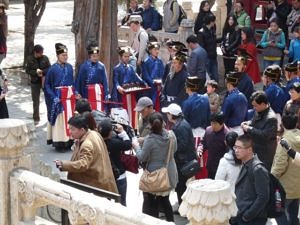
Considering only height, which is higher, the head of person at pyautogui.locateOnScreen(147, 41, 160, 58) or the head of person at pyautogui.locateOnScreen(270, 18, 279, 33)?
the head of person at pyautogui.locateOnScreen(270, 18, 279, 33)

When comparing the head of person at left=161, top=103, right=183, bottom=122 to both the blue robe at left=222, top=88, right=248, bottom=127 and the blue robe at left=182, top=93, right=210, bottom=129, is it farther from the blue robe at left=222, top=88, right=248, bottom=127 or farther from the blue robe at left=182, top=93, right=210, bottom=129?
the blue robe at left=222, top=88, right=248, bottom=127

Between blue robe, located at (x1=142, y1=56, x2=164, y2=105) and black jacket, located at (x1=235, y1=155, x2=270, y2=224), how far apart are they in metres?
6.27

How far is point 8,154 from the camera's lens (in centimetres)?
540

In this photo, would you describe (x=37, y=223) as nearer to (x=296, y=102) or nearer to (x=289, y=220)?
(x=289, y=220)

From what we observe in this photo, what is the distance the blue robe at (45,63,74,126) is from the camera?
39.5 ft

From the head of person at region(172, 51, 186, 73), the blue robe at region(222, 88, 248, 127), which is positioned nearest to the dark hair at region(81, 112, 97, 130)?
the blue robe at region(222, 88, 248, 127)

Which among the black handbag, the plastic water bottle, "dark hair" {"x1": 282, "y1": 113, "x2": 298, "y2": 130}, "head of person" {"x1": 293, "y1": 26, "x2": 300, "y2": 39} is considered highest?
"head of person" {"x1": 293, "y1": 26, "x2": 300, "y2": 39}

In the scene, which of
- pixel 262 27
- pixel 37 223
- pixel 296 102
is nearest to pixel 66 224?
pixel 37 223

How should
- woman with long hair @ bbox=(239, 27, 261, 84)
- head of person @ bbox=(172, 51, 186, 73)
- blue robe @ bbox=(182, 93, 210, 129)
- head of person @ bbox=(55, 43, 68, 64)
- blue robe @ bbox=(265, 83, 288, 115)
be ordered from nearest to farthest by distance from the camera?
blue robe @ bbox=(182, 93, 210, 129) → blue robe @ bbox=(265, 83, 288, 115) → head of person @ bbox=(172, 51, 186, 73) → head of person @ bbox=(55, 43, 68, 64) → woman with long hair @ bbox=(239, 27, 261, 84)

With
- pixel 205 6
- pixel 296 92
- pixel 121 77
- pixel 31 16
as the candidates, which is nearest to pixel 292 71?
pixel 296 92

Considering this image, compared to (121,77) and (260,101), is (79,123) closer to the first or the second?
(260,101)

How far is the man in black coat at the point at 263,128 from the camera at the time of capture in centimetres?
891

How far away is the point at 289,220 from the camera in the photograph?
8.23m

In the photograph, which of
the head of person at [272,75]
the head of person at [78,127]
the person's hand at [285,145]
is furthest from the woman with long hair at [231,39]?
the head of person at [78,127]
